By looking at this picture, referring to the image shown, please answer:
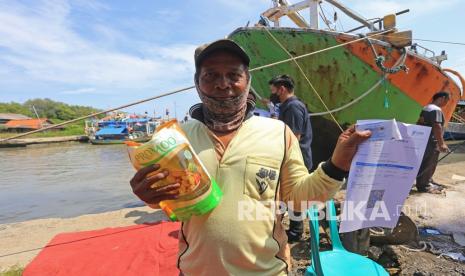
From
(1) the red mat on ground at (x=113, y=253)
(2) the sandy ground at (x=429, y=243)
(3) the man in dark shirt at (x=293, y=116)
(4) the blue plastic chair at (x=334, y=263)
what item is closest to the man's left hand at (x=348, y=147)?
(4) the blue plastic chair at (x=334, y=263)

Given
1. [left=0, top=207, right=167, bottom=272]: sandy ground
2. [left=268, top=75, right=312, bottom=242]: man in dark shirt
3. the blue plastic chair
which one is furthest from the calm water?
the blue plastic chair

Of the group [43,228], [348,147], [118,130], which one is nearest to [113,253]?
[43,228]

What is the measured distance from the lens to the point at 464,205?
4578mm

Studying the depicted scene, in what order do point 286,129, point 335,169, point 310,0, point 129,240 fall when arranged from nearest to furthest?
point 335,169 < point 286,129 < point 129,240 < point 310,0

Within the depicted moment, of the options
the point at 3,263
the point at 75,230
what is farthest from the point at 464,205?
the point at 3,263

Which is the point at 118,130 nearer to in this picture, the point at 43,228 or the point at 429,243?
the point at 43,228

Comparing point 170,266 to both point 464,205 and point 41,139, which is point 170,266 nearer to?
point 464,205

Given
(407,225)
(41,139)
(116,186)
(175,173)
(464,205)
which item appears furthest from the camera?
(41,139)

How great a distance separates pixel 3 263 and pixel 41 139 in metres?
38.9

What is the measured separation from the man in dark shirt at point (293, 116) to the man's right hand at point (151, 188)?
256cm

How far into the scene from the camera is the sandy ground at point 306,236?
297 centimetres

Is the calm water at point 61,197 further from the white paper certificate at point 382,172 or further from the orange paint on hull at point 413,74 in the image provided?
the white paper certificate at point 382,172

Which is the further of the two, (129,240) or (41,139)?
(41,139)

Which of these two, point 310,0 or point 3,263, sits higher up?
point 310,0
